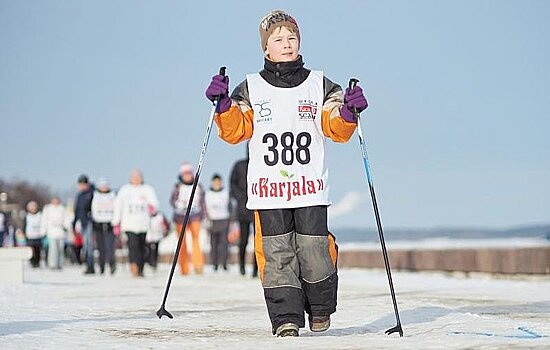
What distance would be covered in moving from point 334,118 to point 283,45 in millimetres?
561

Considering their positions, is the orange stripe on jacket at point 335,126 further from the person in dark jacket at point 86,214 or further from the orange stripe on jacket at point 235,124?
the person in dark jacket at point 86,214

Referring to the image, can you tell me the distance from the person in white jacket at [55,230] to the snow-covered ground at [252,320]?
14242mm

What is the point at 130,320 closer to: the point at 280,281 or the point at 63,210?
the point at 280,281

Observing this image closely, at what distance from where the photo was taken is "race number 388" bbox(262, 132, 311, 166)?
22.7ft

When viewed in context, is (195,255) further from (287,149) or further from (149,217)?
(287,149)

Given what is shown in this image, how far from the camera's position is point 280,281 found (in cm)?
684

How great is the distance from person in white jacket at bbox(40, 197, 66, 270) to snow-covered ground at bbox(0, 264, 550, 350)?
14242 mm

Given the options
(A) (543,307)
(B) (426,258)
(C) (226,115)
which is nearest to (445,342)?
(C) (226,115)

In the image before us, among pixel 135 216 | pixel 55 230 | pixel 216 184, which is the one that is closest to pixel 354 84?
pixel 135 216

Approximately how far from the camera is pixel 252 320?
8125mm

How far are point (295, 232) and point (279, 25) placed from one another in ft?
4.08

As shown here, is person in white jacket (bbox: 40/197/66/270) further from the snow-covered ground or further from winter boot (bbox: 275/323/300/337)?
winter boot (bbox: 275/323/300/337)

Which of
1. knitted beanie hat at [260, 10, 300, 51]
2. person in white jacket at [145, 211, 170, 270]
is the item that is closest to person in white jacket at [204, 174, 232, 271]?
person in white jacket at [145, 211, 170, 270]

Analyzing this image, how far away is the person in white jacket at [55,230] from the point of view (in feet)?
88.9
